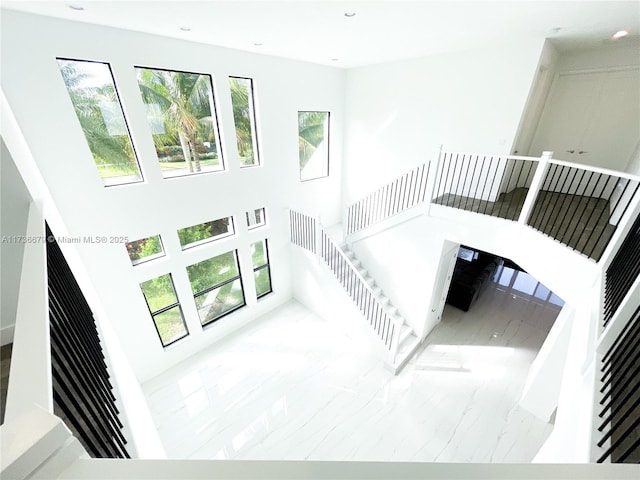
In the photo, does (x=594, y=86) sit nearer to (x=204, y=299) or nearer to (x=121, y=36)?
(x=121, y=36)

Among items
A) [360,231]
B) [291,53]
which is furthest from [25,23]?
[360,231]

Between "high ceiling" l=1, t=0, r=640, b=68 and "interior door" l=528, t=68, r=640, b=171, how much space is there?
625mm

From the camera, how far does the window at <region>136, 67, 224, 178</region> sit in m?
3.95

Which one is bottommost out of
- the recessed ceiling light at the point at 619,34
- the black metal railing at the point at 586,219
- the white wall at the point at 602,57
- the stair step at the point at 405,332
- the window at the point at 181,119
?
the stair step at the point at 405,332

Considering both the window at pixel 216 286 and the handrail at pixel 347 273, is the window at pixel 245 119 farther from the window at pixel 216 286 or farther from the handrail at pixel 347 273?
the window at pixel 216 286

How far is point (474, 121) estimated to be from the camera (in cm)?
480

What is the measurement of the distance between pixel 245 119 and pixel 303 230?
2503 mm

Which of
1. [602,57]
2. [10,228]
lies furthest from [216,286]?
[602,57]

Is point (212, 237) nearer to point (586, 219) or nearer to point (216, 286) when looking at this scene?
point (216, 286)

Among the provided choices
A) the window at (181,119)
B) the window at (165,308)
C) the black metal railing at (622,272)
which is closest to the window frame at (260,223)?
the window at (181,119)

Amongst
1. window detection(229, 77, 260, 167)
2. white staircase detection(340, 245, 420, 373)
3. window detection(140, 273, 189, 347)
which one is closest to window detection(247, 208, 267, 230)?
window detection(229, 77, 260, 167)

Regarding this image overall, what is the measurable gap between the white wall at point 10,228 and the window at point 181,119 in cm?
232

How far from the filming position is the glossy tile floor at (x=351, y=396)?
3.96 meters

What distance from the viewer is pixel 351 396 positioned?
15.3 feet
